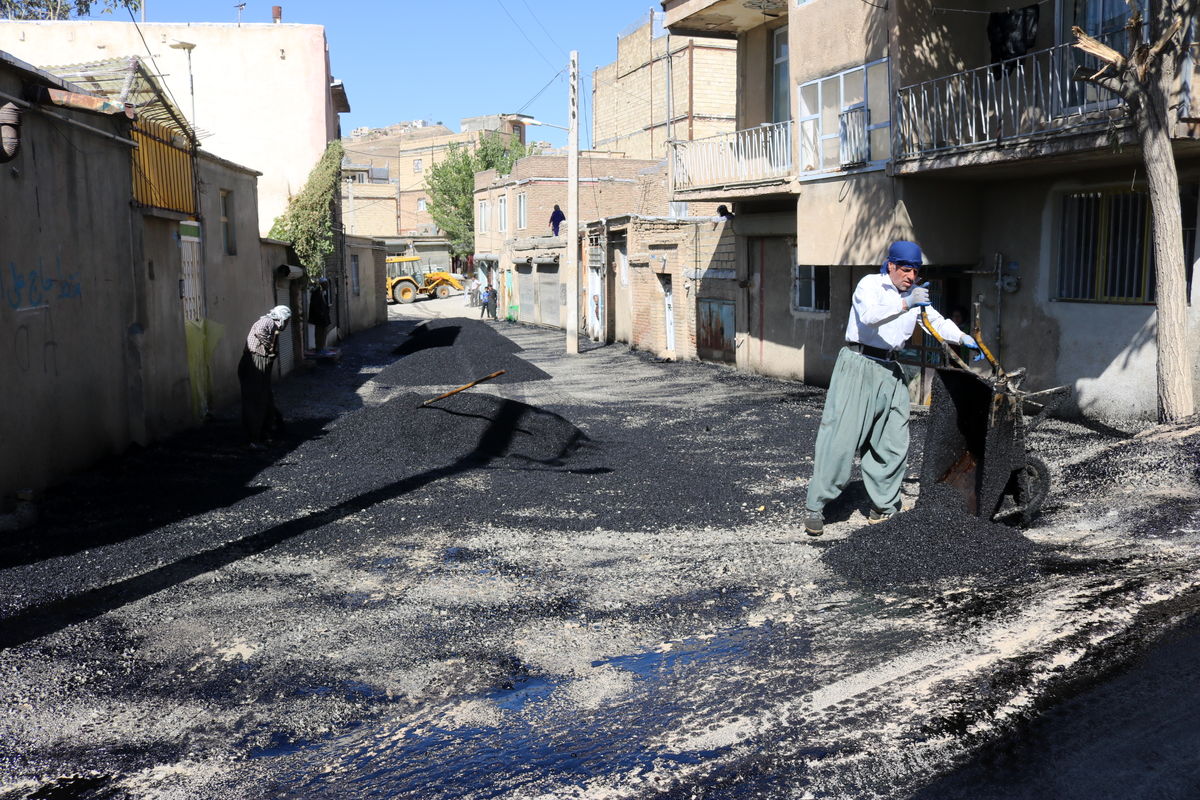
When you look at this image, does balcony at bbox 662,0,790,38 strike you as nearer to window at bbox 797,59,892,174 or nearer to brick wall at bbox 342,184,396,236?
window at bbox 797,59,892,174

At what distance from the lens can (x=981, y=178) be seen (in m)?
13.1

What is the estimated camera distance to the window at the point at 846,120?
14031 mm

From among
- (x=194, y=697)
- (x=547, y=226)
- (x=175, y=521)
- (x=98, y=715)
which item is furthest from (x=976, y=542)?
(x=547, y=226)

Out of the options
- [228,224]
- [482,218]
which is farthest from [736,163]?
[482,218]

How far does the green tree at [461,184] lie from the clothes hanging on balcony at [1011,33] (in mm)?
50982

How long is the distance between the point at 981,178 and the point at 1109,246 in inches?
78.4

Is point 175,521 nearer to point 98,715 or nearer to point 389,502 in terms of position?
point 389,502

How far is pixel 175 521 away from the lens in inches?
311

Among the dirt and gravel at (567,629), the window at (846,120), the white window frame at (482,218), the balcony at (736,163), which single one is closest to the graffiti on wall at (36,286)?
the dirt and gravel at (567,629)

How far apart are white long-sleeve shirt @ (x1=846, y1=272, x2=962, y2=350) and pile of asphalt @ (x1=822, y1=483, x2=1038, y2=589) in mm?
1062

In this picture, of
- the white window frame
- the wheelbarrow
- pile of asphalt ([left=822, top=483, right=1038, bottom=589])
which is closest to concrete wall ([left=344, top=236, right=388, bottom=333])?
the white window frame

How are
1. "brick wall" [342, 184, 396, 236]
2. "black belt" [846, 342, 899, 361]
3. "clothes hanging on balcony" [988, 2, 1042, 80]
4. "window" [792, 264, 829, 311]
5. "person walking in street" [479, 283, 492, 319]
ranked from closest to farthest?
"black belt" [846, 342, 899, 361] → "clothes hanging on balcony" [988, 2, 1042, 80] → "window" [792, 264, 829, 311] → "person walking in street" [479, 283, 492, 319] → "brick wall" [342, 184, 396, 236]

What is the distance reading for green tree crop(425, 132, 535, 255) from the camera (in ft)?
208

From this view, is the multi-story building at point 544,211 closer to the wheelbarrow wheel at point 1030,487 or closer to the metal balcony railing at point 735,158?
the metal balcony railing at point 735,158
